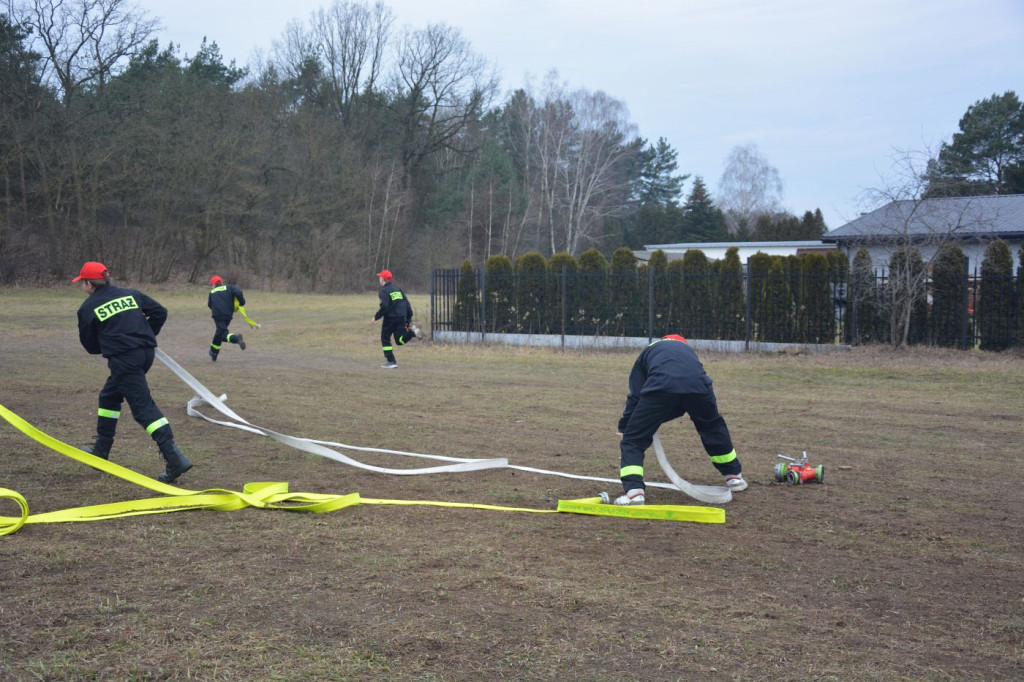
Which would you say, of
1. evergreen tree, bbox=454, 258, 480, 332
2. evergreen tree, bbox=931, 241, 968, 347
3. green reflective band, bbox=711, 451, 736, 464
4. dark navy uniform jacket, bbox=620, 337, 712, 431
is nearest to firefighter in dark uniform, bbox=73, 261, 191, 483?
dark navy uniform jacket, bbox=620, 337, 712, 431

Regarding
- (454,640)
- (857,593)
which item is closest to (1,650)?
(454,640)

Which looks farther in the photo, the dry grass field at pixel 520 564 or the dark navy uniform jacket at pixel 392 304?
the dark navy uniform jacket at pixel 392 304

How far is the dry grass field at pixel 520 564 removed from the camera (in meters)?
3.98

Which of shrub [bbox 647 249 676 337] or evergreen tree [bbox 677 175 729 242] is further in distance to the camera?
evergreen tree [bbox 677 175 729 242]

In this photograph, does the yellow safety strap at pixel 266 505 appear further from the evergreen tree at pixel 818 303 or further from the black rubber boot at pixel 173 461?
the evergreen tree at pixel 818 303

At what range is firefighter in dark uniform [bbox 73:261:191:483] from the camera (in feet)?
24.0

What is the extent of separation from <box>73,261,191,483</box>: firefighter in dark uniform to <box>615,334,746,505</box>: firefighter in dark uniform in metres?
3.75

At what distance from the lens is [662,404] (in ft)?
21.7

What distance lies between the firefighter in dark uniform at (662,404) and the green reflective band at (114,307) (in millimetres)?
4454

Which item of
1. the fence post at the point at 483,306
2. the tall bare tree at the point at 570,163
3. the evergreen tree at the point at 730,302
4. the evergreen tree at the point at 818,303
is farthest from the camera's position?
the tall bare tree at the point at 570,163

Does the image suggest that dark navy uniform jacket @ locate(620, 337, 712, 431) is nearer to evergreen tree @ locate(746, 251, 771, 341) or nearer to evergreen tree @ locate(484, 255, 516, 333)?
evergreen tree @ locate(746, 251, 771, 341)

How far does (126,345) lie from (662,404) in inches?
183

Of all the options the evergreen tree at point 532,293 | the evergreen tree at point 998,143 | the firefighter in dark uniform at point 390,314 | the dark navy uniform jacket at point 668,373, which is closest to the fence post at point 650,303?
the evergreen tree at point 532,293

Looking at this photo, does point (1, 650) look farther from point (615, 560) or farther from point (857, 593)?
point (857, 593)
